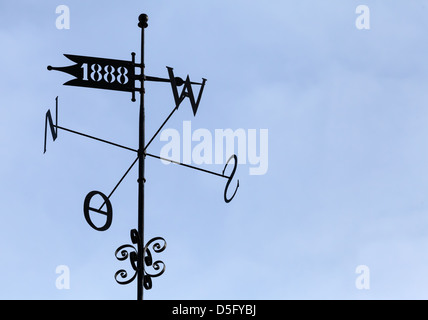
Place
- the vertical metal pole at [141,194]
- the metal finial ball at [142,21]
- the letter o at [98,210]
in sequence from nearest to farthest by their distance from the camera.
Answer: the vertical metal pole at [141,194]
the letter o at [98,210]
the metal finial ball at [142,21]

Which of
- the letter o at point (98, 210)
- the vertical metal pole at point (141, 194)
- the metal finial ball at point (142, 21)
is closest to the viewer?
the vertical metal pole at point (141, 194)

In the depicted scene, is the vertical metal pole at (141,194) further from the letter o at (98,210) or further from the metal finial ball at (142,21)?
the letter o at (98,210)

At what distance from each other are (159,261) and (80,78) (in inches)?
70.1

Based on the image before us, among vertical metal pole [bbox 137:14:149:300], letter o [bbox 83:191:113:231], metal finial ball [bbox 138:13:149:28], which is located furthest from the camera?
metal finial ball [bbox 138:13:149:28]

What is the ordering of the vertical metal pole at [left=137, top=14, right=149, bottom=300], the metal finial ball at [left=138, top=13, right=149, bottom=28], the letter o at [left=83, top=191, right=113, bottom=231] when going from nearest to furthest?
1. the vertical metal pole at [left=137, top=14, right=149, bottom=300]
2. the letter o at [left=83, top=191, right=113, bottom=231]
3. the metal finial ball at [left=138, top=13, right=149, bottom=28]

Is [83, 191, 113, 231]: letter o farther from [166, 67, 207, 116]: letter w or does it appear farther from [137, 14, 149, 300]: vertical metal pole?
[166, 67, 207, 116]: letter w

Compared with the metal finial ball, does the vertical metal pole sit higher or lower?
lower

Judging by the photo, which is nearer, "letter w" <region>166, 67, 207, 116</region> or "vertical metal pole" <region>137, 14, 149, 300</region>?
"vertical metal pole" <region>137, 14, 149, 300</region>

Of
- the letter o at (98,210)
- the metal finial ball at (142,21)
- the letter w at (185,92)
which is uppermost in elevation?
the metal finial ball at (142,21)

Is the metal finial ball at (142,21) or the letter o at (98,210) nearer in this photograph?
the letter o at (98,210)

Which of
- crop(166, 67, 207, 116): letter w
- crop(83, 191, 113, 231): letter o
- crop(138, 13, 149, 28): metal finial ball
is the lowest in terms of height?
crop(83, 191, 113, 231): letter o

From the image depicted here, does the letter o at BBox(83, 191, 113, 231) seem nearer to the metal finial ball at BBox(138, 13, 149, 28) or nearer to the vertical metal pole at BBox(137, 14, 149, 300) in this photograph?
the vertical metal pole at BBox(137, 14, 149, 300)
